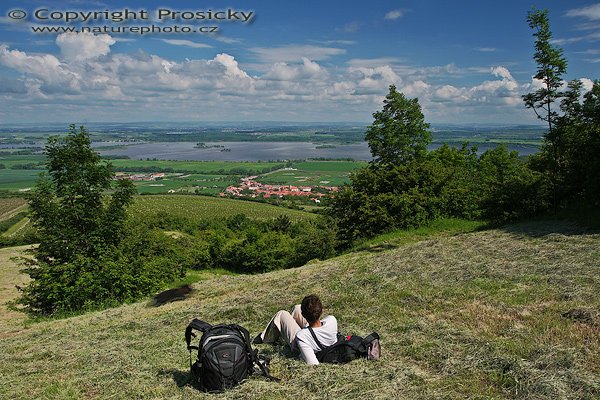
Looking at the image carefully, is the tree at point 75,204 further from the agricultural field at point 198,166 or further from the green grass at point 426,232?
the agricultural field at point 198,166

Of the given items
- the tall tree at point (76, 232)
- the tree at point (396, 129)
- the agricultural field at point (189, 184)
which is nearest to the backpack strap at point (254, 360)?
the tall tree at point (76, 232)

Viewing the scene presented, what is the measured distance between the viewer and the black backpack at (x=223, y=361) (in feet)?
18.9

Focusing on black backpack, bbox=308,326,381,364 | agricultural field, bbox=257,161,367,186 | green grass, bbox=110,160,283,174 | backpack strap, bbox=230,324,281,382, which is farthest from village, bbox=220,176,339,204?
backpack strap, bbox=230,324,281,382

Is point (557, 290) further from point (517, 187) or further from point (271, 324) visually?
point (517, 187)

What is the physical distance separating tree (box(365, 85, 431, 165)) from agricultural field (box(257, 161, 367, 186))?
89921 mm

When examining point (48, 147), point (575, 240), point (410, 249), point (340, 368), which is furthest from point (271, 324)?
point (48, 147)

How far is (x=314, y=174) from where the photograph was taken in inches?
6038

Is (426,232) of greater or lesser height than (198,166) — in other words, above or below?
below

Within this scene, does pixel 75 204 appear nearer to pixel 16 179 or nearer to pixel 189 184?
pixel 189 184

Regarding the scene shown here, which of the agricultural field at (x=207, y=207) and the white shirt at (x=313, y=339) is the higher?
the white shirt at (x=313, y=339)

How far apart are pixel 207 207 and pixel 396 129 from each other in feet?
246

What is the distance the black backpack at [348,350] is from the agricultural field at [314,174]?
379 feet

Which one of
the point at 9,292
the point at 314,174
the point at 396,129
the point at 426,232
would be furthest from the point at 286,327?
the point at 314,174

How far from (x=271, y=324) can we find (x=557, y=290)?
254 inches
